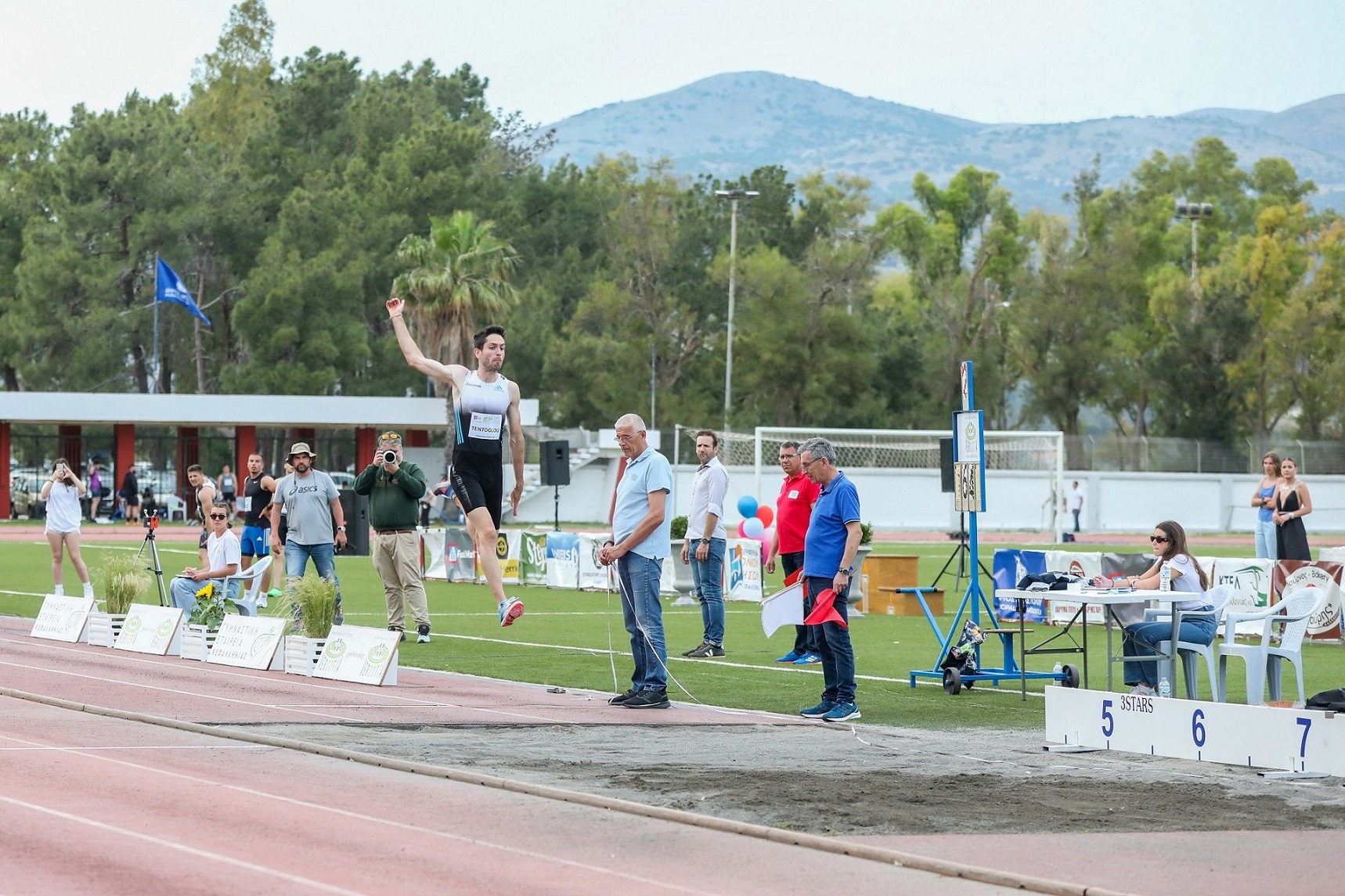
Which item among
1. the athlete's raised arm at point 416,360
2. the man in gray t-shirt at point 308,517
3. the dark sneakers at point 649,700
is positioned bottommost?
the dark sneakers at point 649,700

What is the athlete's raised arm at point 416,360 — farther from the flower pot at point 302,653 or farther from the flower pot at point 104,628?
the flower pot at point 104,628

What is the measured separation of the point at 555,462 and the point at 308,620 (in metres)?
11.4

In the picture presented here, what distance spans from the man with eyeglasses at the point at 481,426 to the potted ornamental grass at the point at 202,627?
13.5 feet

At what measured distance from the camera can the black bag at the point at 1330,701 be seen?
8.69m

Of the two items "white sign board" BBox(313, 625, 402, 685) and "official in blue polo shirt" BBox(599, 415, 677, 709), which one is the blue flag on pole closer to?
"white sign board" BBox(313, 625, 402, 685)

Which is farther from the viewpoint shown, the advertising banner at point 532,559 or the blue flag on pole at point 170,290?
the blue flag on pole at point 170,290

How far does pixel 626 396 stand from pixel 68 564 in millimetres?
38693

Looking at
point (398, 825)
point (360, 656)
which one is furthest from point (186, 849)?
point (360, 656)

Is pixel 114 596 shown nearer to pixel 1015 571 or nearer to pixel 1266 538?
pixel 1015 571

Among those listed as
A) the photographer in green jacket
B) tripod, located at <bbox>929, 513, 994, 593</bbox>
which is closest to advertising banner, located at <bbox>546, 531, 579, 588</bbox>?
tripod, located at <bbox>929, 513, 994, 593</bbox>

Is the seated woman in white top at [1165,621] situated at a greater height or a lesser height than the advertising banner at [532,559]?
greater

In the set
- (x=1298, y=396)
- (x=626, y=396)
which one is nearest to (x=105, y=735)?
(x=626, y=396)

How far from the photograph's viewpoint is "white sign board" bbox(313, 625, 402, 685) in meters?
12.5

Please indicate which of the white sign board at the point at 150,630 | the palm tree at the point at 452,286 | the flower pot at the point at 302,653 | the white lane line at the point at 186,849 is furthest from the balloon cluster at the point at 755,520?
the palm tree at the point at 452,286
